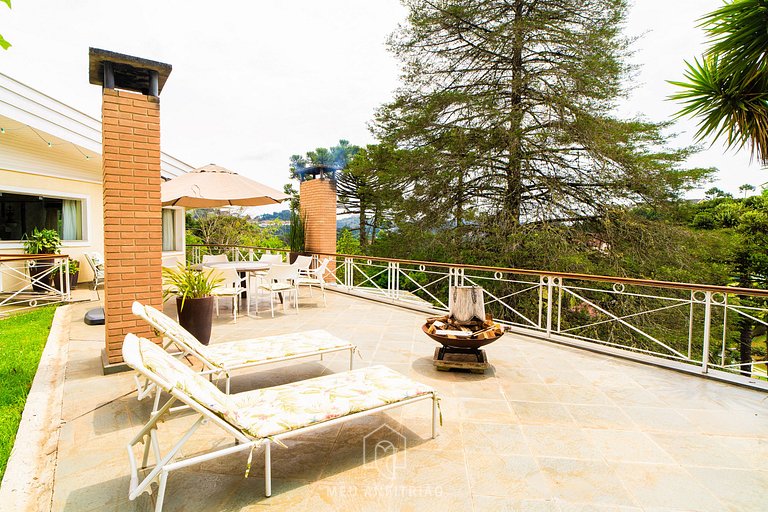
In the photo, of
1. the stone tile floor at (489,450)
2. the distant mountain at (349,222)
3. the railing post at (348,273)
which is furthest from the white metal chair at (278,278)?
the distant mountain at (349,222)

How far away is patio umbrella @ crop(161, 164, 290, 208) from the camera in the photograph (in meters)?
5.73

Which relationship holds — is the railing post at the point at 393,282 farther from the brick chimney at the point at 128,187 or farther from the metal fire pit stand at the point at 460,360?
the brick chimney at the point at 128,187

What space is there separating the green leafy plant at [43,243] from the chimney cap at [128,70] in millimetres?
5834

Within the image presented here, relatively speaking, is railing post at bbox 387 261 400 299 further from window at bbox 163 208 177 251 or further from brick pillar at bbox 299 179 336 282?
window at bbox 163 208 177 251

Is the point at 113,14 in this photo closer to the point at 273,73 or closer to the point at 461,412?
the point at 273,73

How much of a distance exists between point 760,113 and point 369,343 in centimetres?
533

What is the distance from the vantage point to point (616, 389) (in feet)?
11.3

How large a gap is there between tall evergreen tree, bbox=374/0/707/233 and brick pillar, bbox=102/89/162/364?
787 cm

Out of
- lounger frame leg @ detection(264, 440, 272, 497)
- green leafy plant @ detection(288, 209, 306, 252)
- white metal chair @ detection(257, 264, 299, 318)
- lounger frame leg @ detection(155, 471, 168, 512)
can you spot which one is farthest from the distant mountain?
lounger frame leg @ detection(155, 471, 168, 512)

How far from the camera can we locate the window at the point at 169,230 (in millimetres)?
10281

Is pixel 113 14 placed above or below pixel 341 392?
above

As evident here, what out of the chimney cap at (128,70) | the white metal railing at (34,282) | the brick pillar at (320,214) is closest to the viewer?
the chimney cap at (128,70)

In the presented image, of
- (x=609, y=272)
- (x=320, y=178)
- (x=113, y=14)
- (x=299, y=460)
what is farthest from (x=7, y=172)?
(x=609, y=272)

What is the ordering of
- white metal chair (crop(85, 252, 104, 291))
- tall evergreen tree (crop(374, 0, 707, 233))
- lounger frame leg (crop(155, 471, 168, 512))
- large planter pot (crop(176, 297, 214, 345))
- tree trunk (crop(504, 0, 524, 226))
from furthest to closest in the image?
tree trunk (crop(504, 0, 524, 226)) < tall evergreen tree (crop(374, 0, 707, 233)) < white metal chair (crop(85, 252, 104, 291)) < large planter pot (crop(176, 297, 214, 345)) < lounger frame leg (crop(155, 471, 168, 512))
